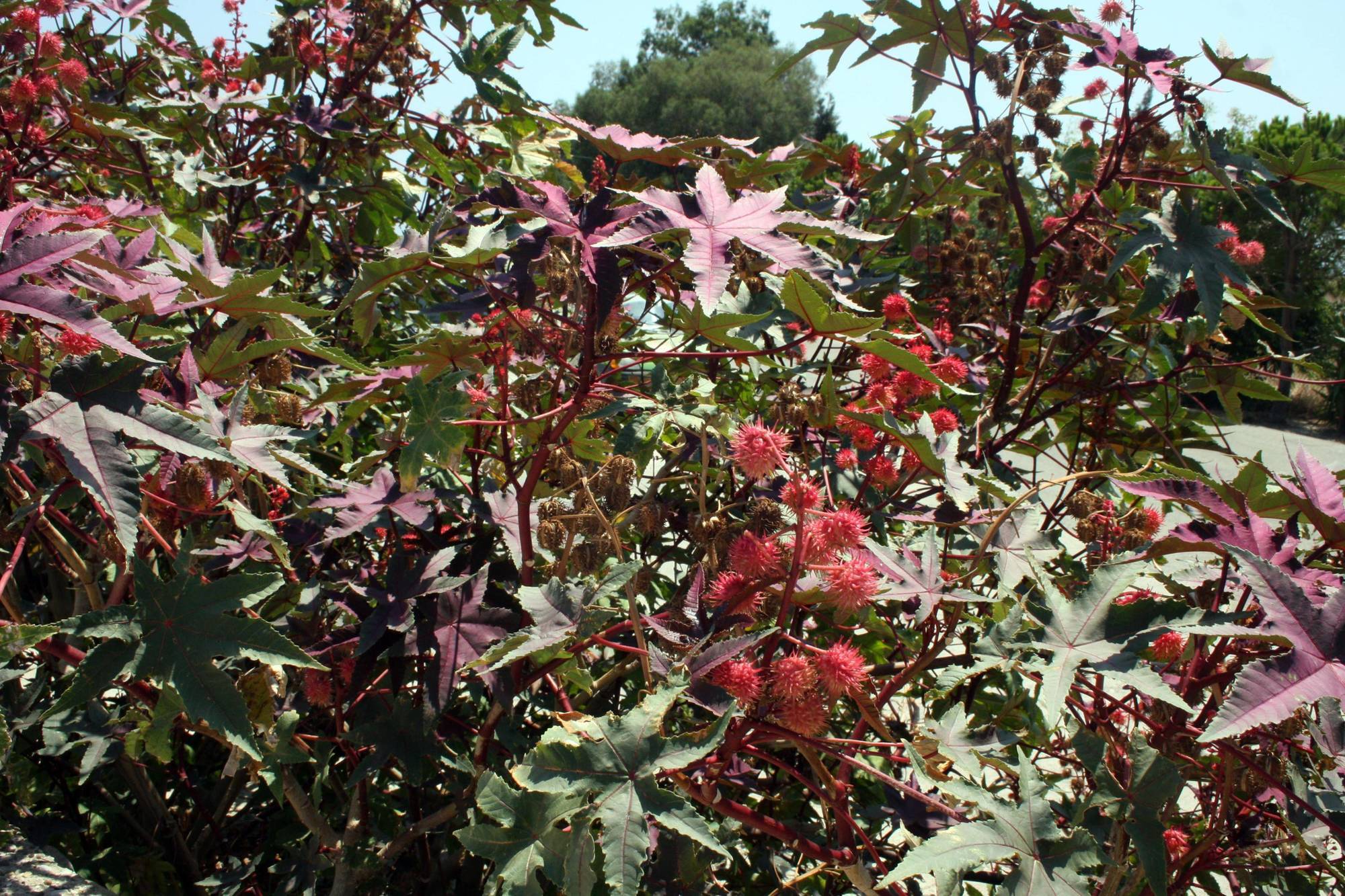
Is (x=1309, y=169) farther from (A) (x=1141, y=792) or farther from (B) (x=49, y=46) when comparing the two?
(B) (x=49, y=46)

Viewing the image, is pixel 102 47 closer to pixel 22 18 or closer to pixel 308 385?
pixel 22 18

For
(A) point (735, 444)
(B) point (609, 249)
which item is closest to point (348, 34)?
(B) point (609, 249)

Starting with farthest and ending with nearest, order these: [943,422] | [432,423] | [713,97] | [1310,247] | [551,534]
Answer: [713,97] → [1310,247] → [943,422] → [551,534] → [432,423]

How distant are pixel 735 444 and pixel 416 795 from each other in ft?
3.21

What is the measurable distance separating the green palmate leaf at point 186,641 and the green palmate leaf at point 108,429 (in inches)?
4.4

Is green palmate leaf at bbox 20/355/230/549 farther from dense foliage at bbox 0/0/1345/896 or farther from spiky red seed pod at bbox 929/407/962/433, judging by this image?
spiky red seed pod at bbox 929/407/962/433

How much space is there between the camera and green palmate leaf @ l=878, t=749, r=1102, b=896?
1.00m

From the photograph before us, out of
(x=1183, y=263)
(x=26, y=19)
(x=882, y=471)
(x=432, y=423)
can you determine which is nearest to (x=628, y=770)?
(x=432, y=423)

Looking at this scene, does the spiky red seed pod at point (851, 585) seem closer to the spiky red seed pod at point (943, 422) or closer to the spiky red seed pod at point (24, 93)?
the spiky red seed pod at point (943, 422)

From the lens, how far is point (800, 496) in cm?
106

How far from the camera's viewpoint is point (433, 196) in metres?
3.39

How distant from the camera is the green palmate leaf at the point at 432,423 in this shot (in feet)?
4.17

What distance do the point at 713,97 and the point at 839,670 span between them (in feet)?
147

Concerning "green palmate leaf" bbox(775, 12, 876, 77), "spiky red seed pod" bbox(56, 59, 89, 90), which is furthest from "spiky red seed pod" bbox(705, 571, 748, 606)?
"spiky red seed pod" bbox(56, 59, 89, 90)
